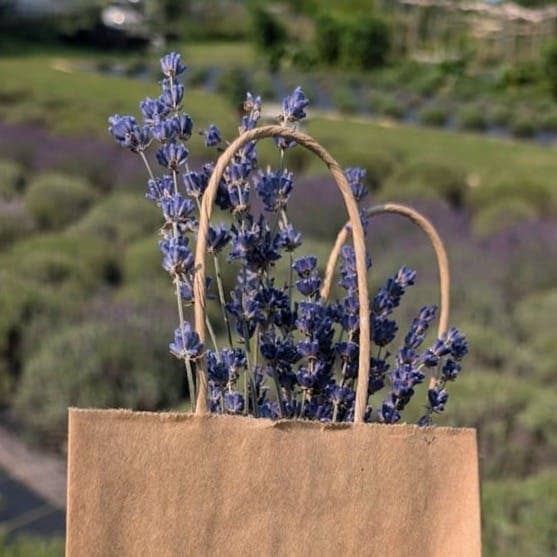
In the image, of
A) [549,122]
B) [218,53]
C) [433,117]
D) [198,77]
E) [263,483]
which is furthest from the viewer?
[218,53]

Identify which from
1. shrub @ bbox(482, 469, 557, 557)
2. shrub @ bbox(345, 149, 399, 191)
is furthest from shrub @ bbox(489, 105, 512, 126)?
shrub @ bbox(482, 469, 557, 557)

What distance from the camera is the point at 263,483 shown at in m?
1.40

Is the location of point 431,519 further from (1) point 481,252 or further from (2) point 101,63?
(2) point 101,63

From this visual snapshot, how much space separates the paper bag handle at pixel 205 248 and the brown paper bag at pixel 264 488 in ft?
0.13

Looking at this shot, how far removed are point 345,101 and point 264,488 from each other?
22764 millimetres

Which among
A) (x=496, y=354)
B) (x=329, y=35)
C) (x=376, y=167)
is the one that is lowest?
(x=496, y=354)

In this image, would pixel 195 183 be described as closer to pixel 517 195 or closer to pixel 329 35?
pixel 517 195

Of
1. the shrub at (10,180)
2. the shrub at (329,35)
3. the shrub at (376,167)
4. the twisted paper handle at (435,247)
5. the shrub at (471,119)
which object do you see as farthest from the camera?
the shrub at (329,35)

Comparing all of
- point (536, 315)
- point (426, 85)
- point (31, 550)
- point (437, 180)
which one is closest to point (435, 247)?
point (31, 550)

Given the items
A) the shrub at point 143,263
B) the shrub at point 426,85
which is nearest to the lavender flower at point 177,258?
the shrub at point 143,263

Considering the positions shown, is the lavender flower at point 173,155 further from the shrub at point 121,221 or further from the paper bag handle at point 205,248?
the shrub at point 121,221

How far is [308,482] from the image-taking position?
1416mm

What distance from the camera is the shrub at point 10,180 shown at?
10.3 metres

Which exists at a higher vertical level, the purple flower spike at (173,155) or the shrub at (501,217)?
the shrub at (501,217)
